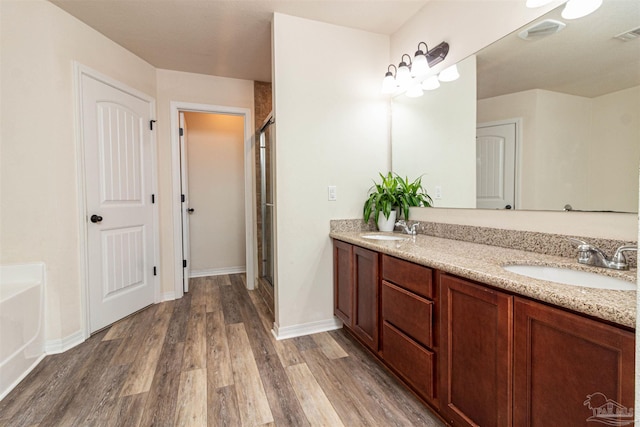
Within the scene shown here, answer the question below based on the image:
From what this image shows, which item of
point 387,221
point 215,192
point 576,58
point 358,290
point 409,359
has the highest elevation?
point 576,58

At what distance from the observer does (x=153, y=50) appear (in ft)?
8.71

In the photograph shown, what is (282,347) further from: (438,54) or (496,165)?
(438,54)

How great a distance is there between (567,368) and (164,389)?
1.83 meters

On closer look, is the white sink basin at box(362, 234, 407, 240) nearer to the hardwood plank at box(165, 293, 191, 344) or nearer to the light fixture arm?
the light fixture arm

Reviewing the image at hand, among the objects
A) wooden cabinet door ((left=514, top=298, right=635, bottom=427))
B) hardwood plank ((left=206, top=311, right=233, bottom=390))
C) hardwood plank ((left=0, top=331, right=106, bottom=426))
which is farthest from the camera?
hardwood plank ((left=206, top=311, right=233, bottom=390))

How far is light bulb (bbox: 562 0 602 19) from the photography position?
1.21 metres

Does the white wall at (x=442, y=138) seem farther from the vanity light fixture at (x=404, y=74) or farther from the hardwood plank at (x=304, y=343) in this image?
the hardwood plank at (x=304, y=343)

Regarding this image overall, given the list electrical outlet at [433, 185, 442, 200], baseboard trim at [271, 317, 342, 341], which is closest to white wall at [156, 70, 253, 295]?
baseboard trim at [271, 317, 342, 341]

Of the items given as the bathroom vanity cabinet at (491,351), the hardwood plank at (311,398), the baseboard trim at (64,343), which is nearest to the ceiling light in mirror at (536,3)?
the bathroom vanity cabinet at (491,351)

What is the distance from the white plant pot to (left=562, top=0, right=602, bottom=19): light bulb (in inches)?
56.3

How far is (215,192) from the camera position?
405 cm

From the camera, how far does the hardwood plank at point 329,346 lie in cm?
196

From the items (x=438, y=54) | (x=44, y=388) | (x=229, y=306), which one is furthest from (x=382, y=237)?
(x=44, y=388)

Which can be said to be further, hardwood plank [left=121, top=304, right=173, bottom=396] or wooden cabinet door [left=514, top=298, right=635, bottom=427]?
hardwood plank [left=121, top=304, right=173, bottom=396]
